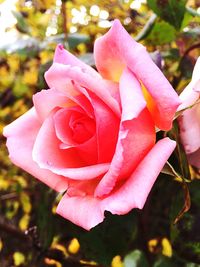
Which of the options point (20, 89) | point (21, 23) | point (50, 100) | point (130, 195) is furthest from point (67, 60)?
point (20, 89)

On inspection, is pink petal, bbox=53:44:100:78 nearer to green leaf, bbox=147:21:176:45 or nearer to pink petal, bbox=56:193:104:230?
pink petal, bbox=56:193:104:230

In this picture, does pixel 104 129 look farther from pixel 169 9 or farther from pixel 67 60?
pixel 169 9

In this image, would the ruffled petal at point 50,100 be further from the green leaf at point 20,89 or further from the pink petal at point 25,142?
the green leaf at point 20,89

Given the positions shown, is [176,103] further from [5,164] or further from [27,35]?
[5,164]

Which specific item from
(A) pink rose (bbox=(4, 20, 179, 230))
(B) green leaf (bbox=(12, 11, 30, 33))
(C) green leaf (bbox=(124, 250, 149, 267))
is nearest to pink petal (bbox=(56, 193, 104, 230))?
(A) pink rose (bbox=(4, 20, 179, 230))

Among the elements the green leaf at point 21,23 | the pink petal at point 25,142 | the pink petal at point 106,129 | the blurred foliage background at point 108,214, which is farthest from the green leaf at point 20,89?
the pink petal at point 106,129

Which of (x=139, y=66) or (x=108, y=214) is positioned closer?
(x=139, y=66)

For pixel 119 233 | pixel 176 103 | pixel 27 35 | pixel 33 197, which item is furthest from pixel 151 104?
pixel 33 197
